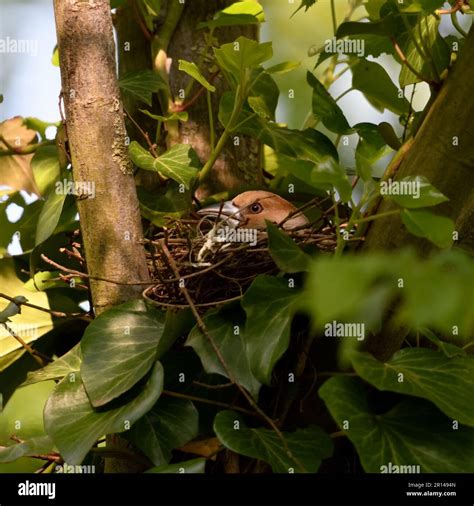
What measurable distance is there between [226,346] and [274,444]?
172mm

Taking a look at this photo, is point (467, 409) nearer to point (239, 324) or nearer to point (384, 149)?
point (239, 324)

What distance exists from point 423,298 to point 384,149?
1.12 metres

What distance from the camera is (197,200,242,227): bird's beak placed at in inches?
67.6

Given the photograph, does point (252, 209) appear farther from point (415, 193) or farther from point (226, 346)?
point (415, 193)

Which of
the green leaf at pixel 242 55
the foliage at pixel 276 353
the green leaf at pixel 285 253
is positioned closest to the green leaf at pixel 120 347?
the foliage at pixel 276 353

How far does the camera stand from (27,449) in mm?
1310

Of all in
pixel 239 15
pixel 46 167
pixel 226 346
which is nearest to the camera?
pixel 226 346

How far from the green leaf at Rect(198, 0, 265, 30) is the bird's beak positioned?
0.39m

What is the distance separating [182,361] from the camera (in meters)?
1.39

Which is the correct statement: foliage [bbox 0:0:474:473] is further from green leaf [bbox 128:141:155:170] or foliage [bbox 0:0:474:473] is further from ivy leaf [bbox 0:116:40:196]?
ivy leaf [bbox 0:116:40:196]

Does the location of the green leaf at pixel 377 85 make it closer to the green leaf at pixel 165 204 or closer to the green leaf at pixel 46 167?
the green leaf at pixel 165 204

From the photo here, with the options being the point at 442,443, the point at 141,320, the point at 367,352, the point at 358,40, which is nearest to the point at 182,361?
the point at 141,320

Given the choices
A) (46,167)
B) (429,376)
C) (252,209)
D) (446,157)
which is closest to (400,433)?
(429,376)
